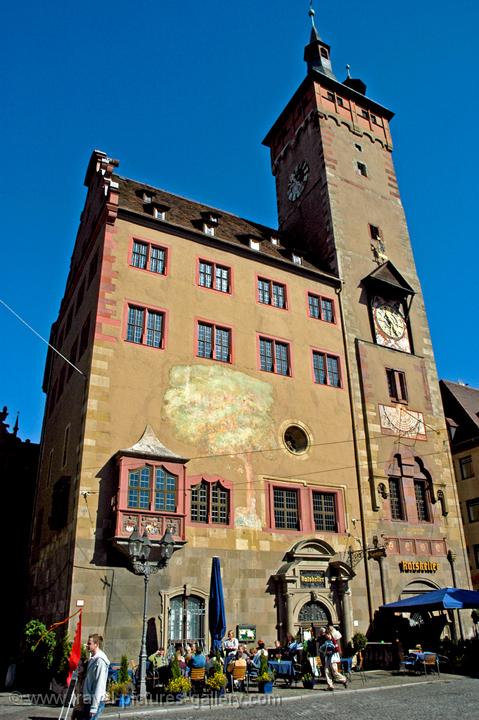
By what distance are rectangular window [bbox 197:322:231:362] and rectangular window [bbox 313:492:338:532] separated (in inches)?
287

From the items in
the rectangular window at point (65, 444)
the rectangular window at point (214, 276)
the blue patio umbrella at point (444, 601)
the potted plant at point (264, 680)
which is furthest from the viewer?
the rectangular window at point (214, 276)

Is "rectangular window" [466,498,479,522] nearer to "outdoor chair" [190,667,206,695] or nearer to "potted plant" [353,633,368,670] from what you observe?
"potted plant" [353,633,368,670]

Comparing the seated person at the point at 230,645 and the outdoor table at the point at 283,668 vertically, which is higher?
the seated person at the point at 230,645

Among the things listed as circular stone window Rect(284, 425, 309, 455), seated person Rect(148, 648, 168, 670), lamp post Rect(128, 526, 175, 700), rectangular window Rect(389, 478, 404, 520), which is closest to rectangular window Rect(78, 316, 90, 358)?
circular stone window Rect(284, 425, 309, 455)

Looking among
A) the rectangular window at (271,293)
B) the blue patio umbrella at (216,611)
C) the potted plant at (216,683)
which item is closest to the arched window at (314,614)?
the blue patio umbrella at (216,611)

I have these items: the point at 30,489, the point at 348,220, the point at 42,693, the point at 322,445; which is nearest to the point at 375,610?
the point at 322,445

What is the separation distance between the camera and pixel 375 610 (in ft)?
81.9

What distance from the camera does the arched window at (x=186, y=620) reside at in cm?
2012

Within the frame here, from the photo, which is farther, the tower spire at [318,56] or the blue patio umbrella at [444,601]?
the tower spire at [318,56]

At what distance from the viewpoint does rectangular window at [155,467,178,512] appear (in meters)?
21.2

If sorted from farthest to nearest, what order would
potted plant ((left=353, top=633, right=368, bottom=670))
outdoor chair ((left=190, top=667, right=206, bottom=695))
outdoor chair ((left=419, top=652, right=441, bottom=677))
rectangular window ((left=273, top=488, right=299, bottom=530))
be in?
rectangular window ((left=273, top=488, right=299, bottom=530)), potted plant ((left=353, top=633, right=368, bottom=670)), outdoor chair ((left=419, top=652, right=441, bottom=677)), outdoor chair ((left=190, top=667, right=206, bottom=695))

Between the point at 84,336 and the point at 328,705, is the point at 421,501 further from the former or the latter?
the point at 84,336

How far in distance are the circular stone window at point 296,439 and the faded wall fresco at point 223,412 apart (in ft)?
3.81

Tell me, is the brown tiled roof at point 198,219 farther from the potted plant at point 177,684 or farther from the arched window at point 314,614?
the potted plant at point 177,684
